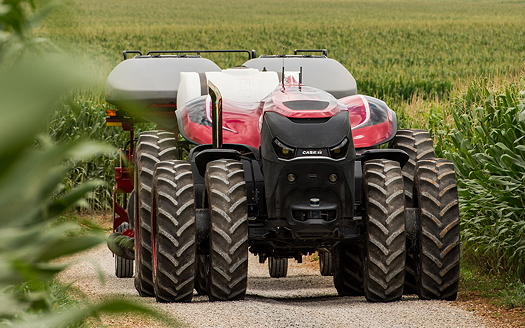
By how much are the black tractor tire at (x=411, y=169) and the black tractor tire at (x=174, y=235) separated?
5.02 ft

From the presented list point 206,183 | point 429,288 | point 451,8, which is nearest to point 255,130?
point 206,183

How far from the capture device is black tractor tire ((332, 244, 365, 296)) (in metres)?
6.31

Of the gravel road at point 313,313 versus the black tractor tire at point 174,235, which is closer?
the gravel road at point 313,313

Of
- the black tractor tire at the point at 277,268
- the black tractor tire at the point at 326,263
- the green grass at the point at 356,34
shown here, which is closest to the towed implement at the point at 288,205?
the black tractor tire at the point at 326,263

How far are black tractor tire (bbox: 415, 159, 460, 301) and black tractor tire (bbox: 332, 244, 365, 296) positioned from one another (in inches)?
25.3

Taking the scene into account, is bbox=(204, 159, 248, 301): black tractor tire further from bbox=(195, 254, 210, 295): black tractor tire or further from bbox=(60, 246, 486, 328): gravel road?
bbox=(195, 254, 210, 295): black tractor tire

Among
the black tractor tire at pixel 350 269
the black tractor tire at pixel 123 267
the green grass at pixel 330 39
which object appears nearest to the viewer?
the black tractor tire at pixel 350 269

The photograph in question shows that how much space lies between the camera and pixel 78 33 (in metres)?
0.63

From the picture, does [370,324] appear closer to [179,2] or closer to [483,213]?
[483,213]

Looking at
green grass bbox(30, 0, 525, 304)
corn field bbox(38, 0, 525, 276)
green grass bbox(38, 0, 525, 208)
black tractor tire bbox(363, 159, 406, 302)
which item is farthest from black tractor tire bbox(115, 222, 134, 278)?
black tractor tire bbox(363, 159, 406, 302)

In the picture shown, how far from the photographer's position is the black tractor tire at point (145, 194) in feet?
19.4

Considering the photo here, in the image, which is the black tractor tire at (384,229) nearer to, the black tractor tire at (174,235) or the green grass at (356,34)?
the black tractor tire at (174,235)

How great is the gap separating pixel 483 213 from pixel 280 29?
5766 cm

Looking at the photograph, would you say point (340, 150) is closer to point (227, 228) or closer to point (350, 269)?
point (227, 228)
